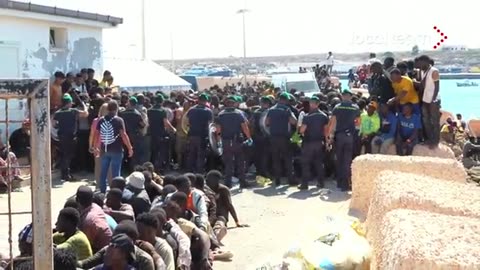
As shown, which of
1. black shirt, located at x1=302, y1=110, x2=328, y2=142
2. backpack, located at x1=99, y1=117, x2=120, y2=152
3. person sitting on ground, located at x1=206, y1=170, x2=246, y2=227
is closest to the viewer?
person sitting on ground, located at x1=206, y1=170, x2=246, y2=227

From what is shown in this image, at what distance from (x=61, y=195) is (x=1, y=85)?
8.61 metres

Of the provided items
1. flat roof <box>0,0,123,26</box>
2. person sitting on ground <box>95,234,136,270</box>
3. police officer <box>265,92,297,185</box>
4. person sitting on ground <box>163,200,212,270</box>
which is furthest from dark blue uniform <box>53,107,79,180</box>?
person sitting on ground <box>95,234,136,270</box>

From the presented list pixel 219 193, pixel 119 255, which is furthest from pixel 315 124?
pixel 119 255

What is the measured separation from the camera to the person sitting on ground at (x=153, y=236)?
266 inches

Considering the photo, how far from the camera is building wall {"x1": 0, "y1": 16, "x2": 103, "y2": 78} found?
1515 cm

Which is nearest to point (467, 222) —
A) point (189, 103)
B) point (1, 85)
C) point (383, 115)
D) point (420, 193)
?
point (420, 193)

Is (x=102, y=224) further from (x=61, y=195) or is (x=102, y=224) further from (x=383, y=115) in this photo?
(x=383, y=115)

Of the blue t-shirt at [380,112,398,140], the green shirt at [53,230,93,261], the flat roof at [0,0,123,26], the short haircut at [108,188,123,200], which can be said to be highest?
the flat roof at [0,0,123,26]

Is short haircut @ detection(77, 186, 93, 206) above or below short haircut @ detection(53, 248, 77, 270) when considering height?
above

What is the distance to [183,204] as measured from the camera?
850 centimetres

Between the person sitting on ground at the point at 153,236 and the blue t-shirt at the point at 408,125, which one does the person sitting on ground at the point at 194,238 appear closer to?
the person sitting on ground at the point at 153,236

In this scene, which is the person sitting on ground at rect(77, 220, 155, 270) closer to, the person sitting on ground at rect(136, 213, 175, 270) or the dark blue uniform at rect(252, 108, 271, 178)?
the person sitting on ground at rect(136, 213, 175, 270)

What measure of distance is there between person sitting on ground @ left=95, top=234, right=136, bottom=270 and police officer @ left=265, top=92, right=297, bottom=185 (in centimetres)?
802

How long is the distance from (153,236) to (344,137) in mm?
7173
